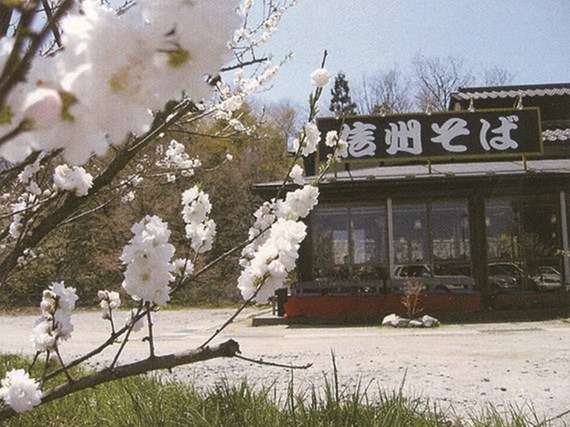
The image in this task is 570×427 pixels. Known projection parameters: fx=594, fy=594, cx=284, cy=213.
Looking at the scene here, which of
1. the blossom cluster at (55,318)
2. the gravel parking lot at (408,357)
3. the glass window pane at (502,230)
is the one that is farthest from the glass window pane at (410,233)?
the blossom cluster at (55,318)

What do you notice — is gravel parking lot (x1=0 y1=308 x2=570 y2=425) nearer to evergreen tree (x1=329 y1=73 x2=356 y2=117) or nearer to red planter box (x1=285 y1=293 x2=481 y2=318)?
red planter box (x1=285 y1=293 x2=481 y2=318)

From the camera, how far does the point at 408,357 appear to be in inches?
266

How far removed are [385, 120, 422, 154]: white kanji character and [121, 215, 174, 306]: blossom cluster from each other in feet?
37.2

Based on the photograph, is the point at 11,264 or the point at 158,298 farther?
the point at 11,264

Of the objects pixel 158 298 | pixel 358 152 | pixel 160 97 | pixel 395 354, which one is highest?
pixel 358 152

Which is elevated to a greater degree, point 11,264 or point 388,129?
point 388,129

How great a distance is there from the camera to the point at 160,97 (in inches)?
21.3

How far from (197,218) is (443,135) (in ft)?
35.9

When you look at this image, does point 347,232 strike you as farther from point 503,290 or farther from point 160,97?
point 160,97

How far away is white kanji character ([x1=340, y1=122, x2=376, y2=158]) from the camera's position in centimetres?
1265

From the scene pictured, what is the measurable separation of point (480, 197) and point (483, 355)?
6845 millimetres

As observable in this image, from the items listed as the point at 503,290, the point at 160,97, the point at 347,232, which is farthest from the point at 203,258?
the point at 160,97

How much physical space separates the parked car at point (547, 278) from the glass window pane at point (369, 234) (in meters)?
3.29

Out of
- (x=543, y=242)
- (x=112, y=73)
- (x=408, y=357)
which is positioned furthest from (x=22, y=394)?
(x=543, y=242)
